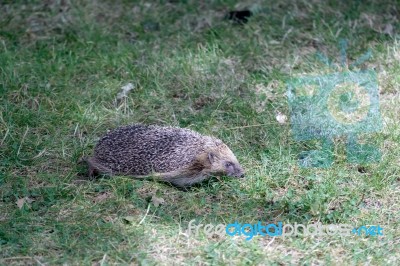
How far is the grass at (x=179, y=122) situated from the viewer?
16.0 ft

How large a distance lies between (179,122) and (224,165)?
1016 millimetres

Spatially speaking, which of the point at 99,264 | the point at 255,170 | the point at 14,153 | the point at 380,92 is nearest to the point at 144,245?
the point at 99,264

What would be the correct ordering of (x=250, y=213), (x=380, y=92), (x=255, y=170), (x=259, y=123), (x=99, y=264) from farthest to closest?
(x=380, y=92) → (x=259, y=123) → (x=255, y=170) → (x=250, y=213) → (x=99, y=264)

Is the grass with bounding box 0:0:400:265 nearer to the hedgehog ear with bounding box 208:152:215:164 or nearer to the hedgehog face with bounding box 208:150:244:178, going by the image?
the hedgehog face with bounding box 208:150:244:178

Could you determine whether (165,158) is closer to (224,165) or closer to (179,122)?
(224,165)

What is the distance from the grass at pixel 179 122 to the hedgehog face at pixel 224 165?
0.22ft

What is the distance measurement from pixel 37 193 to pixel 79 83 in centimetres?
177

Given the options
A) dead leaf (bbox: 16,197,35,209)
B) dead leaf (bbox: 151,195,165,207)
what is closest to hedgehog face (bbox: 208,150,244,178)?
dead leaf (bbox: 151,195,165,207)

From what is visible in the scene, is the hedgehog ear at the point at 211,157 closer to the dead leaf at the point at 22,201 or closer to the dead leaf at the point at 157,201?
the dead leaf at the point at 157,201

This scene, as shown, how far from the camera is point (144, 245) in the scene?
15.8 ft

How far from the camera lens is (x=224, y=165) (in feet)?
18.2

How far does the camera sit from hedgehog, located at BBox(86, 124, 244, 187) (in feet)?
18.1

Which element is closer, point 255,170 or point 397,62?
point 255,170

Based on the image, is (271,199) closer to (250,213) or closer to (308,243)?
(250,213)
